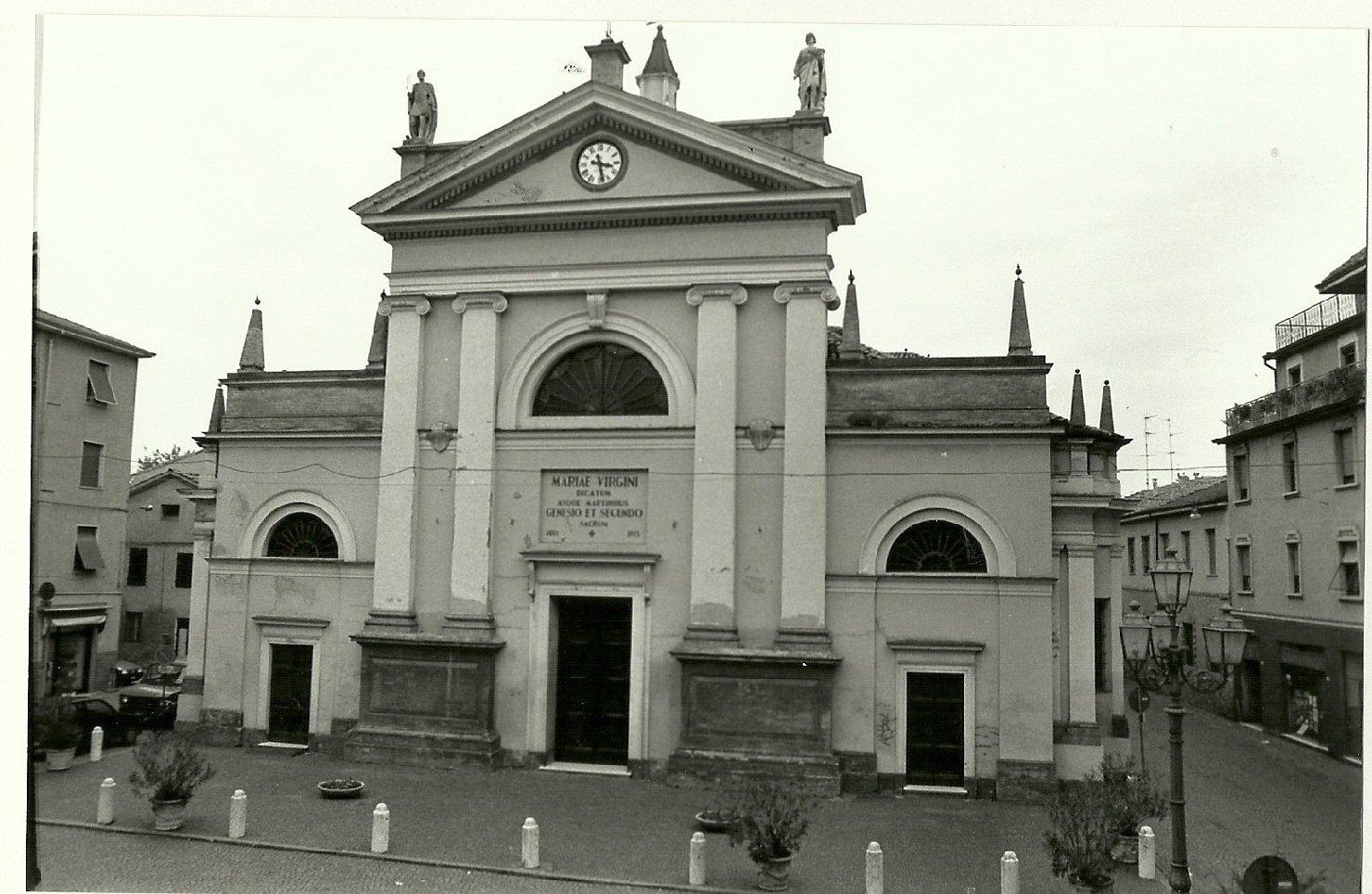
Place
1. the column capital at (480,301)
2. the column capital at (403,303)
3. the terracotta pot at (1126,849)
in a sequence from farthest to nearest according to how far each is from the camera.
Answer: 1. the column capital at (403,303)
2. the column capital at (480,301)
3. the terracotta pot at (1126,849)

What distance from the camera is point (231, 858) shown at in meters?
9.30

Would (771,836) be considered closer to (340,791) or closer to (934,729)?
(934,729)

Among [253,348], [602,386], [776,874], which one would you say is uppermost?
[253,348]

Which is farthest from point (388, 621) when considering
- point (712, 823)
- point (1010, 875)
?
point (1010, 875)

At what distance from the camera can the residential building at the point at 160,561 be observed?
1085 centimetres

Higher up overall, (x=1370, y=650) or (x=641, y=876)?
(x=1370, y=650)

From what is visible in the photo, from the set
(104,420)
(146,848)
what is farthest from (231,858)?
(104,420)

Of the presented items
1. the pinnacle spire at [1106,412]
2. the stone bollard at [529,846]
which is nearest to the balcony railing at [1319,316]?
the pinnacle spire at [1106,412]

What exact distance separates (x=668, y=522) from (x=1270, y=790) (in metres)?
6.85

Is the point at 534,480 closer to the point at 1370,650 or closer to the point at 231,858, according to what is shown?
the point at 231,858

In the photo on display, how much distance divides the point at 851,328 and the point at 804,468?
3.07m

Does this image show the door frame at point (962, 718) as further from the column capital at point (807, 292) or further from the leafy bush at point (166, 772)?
the leafy bush at point (166, 772)

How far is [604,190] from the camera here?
12.1 metres

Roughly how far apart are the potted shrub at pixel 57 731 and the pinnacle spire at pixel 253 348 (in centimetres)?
445
